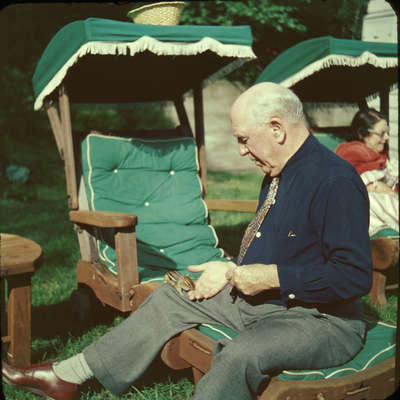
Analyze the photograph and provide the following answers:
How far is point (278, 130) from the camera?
2.05 metres

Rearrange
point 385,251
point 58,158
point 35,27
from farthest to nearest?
point 35,27 → point 58,158 → point 385,251

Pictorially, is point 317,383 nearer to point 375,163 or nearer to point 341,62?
point 375,163

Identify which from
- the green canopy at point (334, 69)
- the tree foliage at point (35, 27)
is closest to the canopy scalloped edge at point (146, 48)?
the green canopy at point (334, 69)

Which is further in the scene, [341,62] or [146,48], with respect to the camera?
[341,62]

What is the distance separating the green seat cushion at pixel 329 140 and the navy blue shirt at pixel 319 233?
9.99 ft

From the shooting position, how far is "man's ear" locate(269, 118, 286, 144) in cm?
203

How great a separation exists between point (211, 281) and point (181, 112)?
249 centimetres

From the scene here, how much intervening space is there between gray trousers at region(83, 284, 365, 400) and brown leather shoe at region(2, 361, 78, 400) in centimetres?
18

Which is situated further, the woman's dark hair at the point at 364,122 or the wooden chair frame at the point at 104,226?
the woman's dark hair at the point at 364,122

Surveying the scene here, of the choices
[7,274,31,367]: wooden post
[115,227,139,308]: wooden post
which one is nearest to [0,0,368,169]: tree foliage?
[115,227,139,308]: wooden post

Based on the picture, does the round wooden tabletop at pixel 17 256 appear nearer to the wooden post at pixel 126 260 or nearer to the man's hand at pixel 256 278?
the wooden post at pixel 126 260

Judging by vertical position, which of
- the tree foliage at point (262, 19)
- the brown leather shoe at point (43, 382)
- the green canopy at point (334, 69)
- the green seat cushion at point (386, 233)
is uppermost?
the tree foliage at point (262, 19)

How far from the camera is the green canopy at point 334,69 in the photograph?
4254mm

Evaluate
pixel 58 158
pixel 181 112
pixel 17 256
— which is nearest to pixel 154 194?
pixel 181 112
